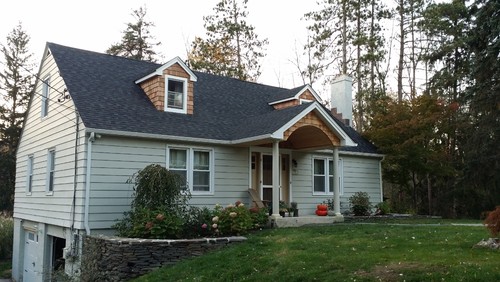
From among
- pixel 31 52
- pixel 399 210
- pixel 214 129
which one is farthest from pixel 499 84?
pixel 31 52

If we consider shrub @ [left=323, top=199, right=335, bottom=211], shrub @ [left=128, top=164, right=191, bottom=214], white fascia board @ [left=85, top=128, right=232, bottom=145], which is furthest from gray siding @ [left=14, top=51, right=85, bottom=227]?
shrub @ [left=323, top=199, right=335, bottom=211]

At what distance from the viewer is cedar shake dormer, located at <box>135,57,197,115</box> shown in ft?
46.3

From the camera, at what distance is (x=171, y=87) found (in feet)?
48.1

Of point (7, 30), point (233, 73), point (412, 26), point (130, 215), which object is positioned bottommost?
point (130, 215)

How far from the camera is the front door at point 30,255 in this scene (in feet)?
51.6

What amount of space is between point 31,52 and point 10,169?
11.8 m

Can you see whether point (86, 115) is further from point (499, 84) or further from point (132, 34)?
point (132, 34)

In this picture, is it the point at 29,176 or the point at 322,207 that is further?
the point at 29,176

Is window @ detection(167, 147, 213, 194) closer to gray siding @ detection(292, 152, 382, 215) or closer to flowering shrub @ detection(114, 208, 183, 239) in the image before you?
flowering shrub @ detection(114, 208, 183, 239)

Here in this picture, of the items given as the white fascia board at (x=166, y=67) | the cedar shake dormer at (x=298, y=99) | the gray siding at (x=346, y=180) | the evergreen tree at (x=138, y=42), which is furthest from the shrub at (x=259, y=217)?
the evergreen tree at (x=138, y=42)

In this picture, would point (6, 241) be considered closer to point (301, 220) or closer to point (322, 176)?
point (322, 176)

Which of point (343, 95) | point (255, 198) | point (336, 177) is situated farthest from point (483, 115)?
point (255, 198)

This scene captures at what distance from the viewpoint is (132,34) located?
132 feet

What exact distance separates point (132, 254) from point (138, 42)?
32.9m
